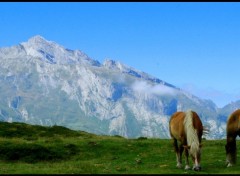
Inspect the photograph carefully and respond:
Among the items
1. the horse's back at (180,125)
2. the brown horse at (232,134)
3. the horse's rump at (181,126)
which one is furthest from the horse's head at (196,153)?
the brown horse at (232,134)

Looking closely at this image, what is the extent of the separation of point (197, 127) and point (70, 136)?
3001cm

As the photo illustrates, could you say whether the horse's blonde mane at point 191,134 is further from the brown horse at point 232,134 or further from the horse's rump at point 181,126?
the brown horse at point 232,134

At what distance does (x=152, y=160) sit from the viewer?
120ft

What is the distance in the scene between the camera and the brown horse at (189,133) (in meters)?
25.8

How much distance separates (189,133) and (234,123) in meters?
4.96

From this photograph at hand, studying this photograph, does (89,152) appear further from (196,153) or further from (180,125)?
(196,153)

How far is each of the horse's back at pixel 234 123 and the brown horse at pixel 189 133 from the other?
3.16 meters

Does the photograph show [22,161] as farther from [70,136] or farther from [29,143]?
[70,136]

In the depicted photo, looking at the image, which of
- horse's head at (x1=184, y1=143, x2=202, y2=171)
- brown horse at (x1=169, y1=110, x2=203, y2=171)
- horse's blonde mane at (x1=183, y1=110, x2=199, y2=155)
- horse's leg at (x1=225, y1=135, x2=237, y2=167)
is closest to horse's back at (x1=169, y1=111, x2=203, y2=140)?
brown horse at (x1=169, y1=110, x2=203, y2=171)

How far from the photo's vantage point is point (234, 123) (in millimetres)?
29781

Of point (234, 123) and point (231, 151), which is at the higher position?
point (234, 123)

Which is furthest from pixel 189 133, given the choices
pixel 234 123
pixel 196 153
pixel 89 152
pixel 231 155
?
pixel 89 152

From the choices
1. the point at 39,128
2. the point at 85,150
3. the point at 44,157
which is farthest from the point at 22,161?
the point at 39,128

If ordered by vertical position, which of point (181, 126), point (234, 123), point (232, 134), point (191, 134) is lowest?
point (191, 134)
